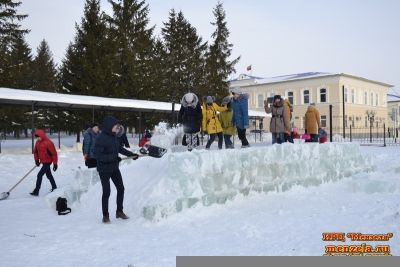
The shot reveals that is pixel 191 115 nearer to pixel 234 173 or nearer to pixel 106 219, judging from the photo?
pixel 234 173

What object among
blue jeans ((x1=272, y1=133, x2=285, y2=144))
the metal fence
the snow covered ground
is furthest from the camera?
the metal fence

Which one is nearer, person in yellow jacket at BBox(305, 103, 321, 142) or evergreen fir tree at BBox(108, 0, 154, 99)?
person in yellow jacket at BBox(305, 103, 321, 142)

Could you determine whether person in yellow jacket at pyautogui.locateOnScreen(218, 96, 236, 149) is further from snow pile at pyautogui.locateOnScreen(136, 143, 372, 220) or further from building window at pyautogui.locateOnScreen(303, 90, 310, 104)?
building window at pyautogui.locateOnScreen(303, 90, 310, 104)

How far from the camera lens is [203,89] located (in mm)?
35406

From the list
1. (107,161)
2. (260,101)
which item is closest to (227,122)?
(107,161)

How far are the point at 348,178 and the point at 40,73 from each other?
150 ft

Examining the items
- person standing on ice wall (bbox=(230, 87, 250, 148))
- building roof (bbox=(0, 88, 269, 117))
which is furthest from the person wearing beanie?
building roof (bbox=(0, 88, 269, 117))

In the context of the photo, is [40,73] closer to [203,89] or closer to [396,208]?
[203,89]

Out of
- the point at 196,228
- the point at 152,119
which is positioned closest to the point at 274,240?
the point at 196,228

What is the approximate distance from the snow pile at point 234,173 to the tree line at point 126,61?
21014 millimetres

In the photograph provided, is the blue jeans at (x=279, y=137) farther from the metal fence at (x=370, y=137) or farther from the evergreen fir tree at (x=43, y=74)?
the evergreen fir tree at (x=43, y=74)

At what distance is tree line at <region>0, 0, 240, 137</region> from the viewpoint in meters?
28.1

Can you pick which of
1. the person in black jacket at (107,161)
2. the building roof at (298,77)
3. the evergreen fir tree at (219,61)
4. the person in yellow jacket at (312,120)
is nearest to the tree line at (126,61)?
the evergreen fir tree at (219,61)

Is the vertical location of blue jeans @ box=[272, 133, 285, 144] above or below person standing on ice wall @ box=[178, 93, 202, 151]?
below
